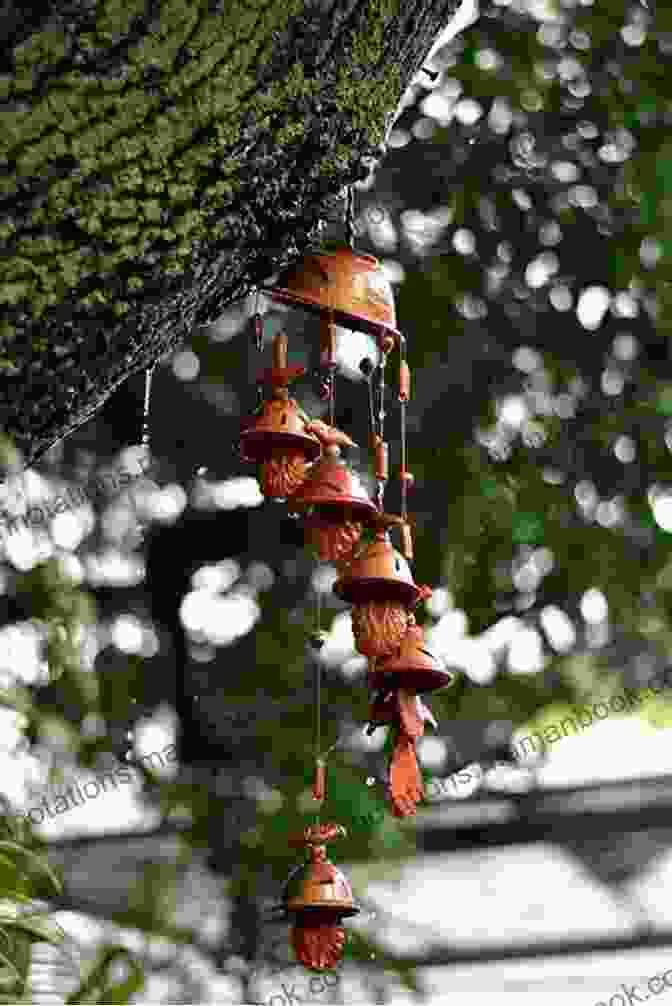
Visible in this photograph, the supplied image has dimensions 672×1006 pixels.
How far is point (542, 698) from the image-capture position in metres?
3.12

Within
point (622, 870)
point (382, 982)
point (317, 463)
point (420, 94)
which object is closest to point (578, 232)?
point (420, 94)

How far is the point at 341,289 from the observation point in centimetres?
162

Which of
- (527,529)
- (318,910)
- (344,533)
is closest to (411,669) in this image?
(344,533)

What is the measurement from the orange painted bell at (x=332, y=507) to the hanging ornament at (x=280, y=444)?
0.02 meters

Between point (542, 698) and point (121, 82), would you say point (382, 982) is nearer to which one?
point (542, 698)

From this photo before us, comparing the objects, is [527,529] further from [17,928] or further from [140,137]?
[140,137]

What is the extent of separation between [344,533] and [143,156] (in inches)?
29.0

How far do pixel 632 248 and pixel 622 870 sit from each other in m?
2.02

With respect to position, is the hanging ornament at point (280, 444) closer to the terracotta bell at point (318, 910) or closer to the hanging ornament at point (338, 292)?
the hanging ornament at point (338, 292)

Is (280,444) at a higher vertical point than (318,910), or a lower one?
higher

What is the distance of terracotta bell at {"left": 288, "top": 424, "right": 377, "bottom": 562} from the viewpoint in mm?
1630

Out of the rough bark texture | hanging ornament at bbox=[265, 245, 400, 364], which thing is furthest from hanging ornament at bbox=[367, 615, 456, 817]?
the rough bark texture

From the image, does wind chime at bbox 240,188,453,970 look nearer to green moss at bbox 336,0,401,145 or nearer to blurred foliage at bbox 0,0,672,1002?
green moss at bbox 336,0,401,145

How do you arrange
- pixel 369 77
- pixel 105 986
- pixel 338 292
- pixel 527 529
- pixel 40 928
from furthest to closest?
pixel 527 529, pixel 105 986, pixel 338 292, pixel 40 928, pixel 369 77
